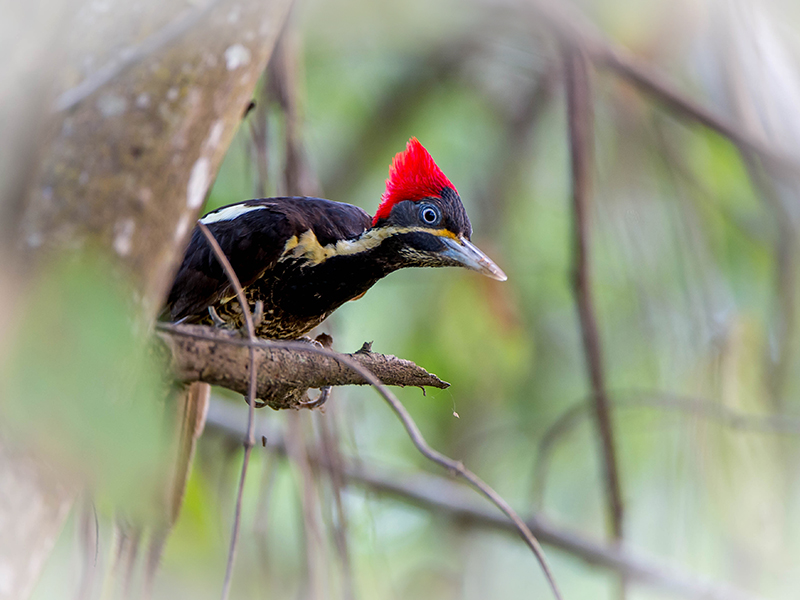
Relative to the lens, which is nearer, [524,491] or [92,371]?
[92,371]

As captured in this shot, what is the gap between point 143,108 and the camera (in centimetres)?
129

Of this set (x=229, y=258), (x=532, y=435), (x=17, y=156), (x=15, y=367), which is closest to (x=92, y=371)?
(x=15, y=367)

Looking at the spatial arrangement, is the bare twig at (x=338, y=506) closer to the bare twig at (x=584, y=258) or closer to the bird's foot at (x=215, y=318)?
the bird's foot at (x=215, y=318)

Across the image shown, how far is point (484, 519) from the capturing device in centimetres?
356

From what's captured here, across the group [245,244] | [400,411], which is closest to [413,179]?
[245,244]

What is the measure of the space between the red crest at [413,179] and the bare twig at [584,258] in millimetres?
1001

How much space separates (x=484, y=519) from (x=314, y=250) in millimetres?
2223

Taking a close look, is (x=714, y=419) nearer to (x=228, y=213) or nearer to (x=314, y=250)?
(x=314, y=250)

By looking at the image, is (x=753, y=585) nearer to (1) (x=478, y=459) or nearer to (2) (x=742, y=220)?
(1) (x=478, y=459)

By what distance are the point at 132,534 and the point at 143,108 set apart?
0.78 metres

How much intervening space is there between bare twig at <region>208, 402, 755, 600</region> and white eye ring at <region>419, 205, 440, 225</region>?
1207 millimetres

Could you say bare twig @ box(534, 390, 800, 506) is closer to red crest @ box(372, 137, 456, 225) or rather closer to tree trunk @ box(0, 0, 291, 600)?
red crest @ box(372, 137, 456, 225)

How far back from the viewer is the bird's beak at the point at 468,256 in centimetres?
156

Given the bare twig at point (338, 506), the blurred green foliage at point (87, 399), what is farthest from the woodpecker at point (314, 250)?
the blurred green foliage at point (87, 399)
